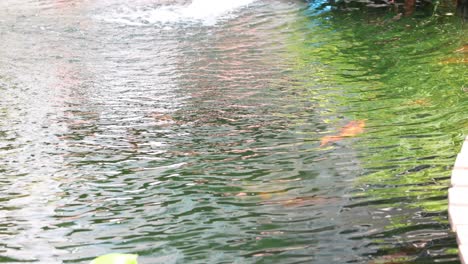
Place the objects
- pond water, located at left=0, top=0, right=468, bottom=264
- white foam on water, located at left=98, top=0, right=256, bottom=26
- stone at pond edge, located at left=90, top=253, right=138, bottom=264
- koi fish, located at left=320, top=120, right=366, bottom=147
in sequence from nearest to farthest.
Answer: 1. stone at pond edge, located at left=90, top=253, right=138, bottom=264
2. pond water, located at left=0, top=0, right=468, bottom=264
3. koi fish, located at left=320, top=120, right=366, bottom=147
4. white foam on water, located at left=98, top=0, right=256, bottom=26

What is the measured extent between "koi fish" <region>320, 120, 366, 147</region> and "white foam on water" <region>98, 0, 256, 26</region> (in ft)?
17.7

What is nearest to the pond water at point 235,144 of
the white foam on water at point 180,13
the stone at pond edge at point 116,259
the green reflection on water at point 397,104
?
the green reflection on water at point 397,104

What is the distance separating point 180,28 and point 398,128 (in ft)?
18.3

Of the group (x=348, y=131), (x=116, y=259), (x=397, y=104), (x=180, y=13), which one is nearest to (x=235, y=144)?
(x=348, y=131)

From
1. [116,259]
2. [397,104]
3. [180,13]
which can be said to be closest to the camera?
[116,259]

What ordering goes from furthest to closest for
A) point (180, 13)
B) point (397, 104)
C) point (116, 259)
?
point (180, 13)
point (397, 104)
point (116, 259)

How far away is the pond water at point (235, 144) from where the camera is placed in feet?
11.8

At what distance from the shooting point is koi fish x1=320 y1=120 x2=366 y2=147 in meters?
4.98

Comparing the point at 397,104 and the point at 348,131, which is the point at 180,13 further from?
the point at 348,131

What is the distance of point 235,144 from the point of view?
16.6 feet

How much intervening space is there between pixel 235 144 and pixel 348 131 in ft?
2.86

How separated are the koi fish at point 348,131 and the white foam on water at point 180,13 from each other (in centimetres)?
540

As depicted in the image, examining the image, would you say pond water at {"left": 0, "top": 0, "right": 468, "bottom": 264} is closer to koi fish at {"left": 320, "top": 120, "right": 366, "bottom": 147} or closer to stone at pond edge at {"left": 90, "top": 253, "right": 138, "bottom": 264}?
koi fish at {"left": 320, "top": 120, "right": 366, "bottom": 147}

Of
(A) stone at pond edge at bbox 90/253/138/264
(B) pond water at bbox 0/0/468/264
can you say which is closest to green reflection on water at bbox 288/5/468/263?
(B) pond water at bbox 0/0/468/264
